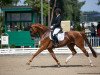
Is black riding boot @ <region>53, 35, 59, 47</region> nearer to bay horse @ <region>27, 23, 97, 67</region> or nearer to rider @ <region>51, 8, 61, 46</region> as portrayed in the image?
rider @ <region>51, 8, 61, 46</region>

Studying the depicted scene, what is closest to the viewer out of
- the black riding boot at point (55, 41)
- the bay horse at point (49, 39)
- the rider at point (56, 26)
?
the rider at point (56, 26)

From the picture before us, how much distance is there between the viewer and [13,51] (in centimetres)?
3017

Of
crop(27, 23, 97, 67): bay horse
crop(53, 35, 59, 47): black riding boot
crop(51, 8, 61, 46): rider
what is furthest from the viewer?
crop(53, 35, 59, 47): black riding boot

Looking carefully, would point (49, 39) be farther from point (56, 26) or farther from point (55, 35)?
point (56, 26)

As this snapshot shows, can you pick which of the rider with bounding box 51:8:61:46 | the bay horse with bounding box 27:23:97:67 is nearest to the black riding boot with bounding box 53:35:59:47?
the rider with bounding box 51:8:61:46

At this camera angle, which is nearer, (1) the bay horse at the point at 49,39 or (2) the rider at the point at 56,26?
(2) the rider at the point at 56,26

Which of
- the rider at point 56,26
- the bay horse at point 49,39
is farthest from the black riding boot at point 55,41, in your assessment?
the bay horse at point 49,39

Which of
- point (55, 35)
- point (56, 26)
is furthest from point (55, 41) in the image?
point (56, 26)

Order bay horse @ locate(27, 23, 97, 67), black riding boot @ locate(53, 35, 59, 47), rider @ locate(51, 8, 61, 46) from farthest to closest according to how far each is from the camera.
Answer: black riding boot @ locate(53, 35, 59, 47) < bay horse @ locate(27, 23, 97, 67) < rider @ locate(51, 8, 61, 46)

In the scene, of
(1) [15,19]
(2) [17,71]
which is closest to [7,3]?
(1) [15,19]

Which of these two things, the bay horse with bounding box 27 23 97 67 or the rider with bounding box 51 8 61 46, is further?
the bay horse with bounding box 27 23 97 67

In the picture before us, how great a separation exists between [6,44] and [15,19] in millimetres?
6592

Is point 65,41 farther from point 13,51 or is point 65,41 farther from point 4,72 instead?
point 13,51

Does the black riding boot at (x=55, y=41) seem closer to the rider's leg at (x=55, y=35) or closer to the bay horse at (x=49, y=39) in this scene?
the rider's leg at (x=55, y=35)
